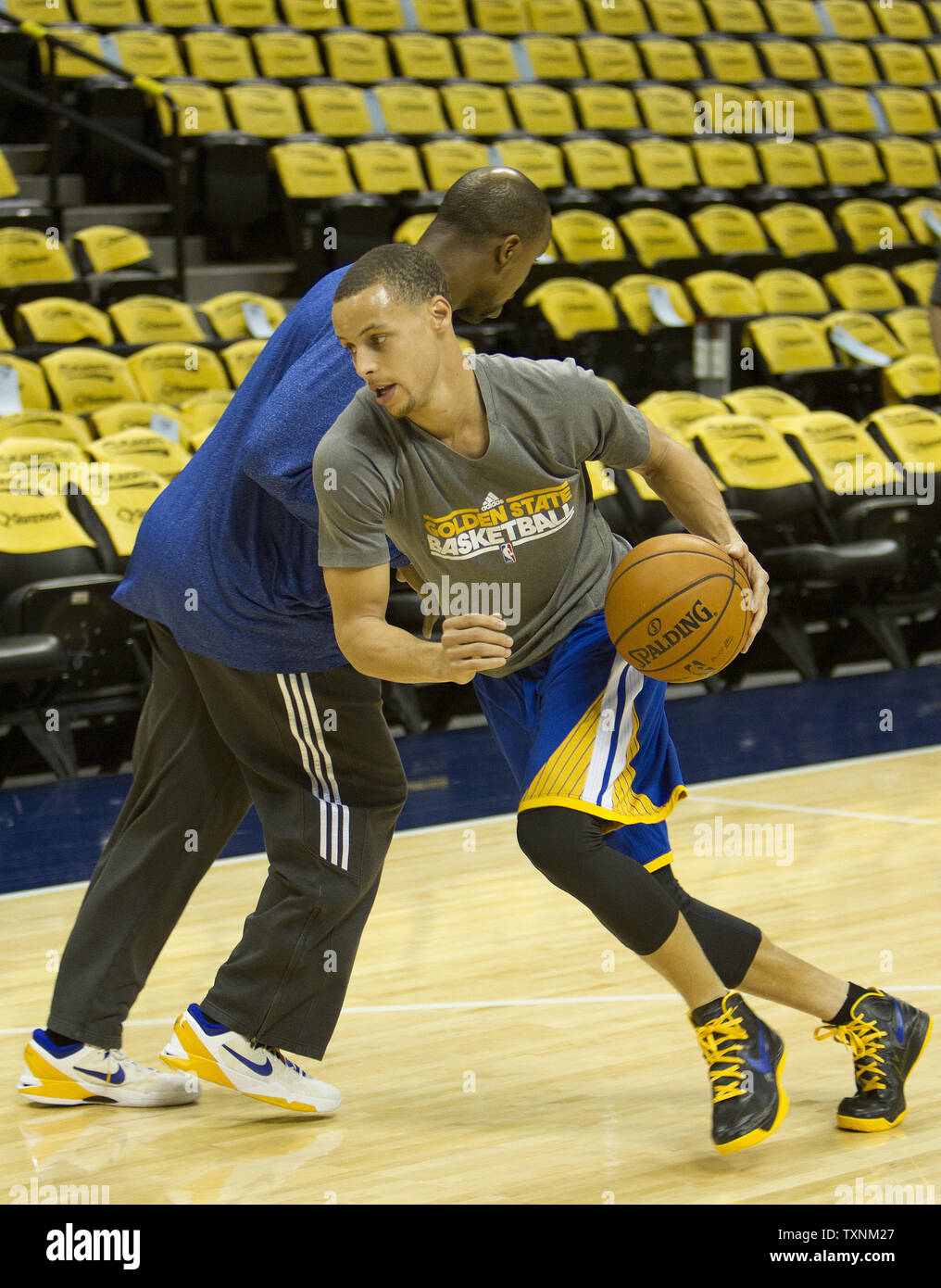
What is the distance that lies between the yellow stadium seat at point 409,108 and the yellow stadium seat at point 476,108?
0.37 feet

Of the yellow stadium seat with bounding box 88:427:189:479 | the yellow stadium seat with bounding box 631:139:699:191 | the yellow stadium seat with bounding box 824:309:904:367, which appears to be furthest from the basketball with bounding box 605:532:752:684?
the yellow stadium seat with bounding box 631:139:699:191

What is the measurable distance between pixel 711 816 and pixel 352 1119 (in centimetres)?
218

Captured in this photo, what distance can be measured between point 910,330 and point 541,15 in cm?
452

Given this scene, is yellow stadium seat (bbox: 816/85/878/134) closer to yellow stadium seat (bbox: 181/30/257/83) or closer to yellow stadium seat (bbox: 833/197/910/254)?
yellow stadium seat (bbox: 833/197/910/254)

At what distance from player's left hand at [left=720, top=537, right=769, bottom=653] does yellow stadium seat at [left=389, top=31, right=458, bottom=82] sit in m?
8.62

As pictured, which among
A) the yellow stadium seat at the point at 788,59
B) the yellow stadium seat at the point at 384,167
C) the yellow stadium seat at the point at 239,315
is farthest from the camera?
the yellow stadium seat at the point at 788,59

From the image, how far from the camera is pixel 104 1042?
277 cm

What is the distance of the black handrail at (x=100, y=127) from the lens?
7.91 meters

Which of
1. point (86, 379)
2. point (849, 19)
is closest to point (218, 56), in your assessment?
point (86, 379)

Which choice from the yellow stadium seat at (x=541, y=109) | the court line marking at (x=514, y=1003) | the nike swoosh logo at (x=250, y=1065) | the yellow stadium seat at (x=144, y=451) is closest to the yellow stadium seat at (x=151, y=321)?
the yellow stadium seat at (x=144, y=451)

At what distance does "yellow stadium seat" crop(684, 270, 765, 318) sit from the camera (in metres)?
8.58

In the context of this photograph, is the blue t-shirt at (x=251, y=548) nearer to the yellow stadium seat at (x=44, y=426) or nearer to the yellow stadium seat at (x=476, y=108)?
the yellow stadium seat at (x=44, y=426)

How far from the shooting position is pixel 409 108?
32.7 feet

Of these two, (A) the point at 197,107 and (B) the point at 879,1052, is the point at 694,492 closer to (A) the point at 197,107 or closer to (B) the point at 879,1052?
(B) the point at 879,1052
